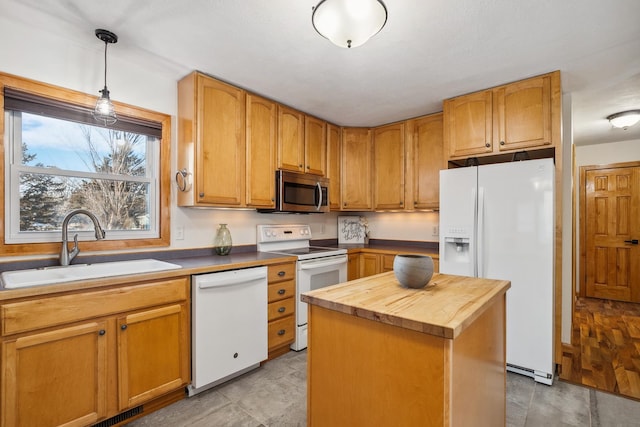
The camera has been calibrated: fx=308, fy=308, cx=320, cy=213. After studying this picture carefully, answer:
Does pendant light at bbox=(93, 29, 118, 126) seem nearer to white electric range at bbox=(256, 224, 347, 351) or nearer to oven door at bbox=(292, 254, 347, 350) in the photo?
white electric range at bbox=(256, 224, 347, 351)

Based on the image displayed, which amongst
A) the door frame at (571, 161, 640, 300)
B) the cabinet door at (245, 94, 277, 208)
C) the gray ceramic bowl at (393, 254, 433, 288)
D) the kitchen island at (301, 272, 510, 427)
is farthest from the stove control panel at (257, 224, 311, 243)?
the door frame at (571, 161, 640, 300)

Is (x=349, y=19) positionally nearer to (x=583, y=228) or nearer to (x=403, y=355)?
(x=403, y=355)

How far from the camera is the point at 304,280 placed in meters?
2.86

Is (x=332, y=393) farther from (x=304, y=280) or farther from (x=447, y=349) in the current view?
(x=304, y=280)

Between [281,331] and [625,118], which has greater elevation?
[625,118]

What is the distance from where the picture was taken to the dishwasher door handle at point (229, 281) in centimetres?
209

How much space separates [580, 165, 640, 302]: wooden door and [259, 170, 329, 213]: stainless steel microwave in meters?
4.28

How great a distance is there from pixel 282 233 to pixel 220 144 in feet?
3.97

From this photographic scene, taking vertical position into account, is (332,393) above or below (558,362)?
above

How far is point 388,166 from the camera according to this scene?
12.1 ft

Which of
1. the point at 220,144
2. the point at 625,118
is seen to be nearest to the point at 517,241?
the point at 625,118

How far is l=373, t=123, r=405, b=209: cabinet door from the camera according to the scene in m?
3.58

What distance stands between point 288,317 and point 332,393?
1.58m

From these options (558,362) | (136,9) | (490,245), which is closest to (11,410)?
(136,9)
